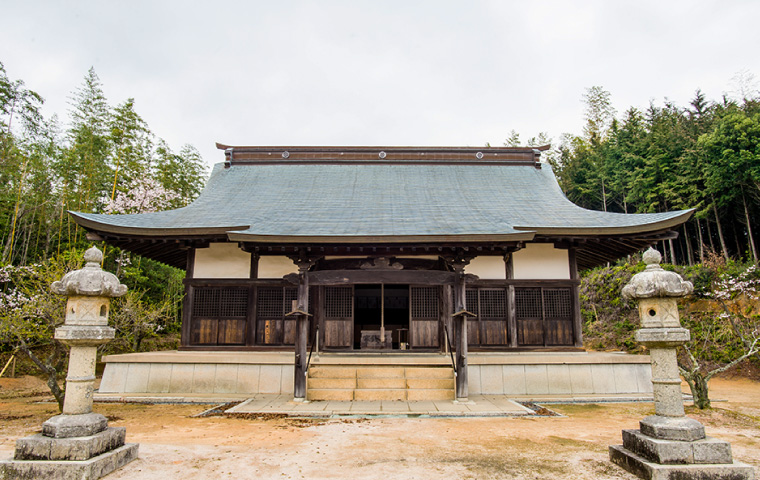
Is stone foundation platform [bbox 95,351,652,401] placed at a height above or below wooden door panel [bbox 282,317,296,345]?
below

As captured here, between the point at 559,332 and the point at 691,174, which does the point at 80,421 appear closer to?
the point at 559,332

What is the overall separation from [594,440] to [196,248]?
30.3ft

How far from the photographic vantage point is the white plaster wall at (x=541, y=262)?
10469 millimetres

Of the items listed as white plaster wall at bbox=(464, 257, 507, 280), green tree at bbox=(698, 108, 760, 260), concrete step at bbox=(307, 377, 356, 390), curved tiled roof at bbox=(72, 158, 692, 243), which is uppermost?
green tree at bbox=(698, 108, 760, 260)

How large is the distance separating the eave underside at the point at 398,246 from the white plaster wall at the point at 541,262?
0.70 feet

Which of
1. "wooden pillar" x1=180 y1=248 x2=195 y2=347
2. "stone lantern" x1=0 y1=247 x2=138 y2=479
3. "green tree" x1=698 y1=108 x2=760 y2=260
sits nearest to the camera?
"stone lantern" x1=0 y1=247 x2=138 y2=479

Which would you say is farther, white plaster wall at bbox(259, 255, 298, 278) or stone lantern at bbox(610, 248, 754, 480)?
white plaster wall at bbox(259, 255, 298, 278)

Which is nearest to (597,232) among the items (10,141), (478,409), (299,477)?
(478,409)

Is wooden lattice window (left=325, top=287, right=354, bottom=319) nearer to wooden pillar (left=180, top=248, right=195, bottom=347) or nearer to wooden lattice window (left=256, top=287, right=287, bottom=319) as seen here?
wooden lattice window (left=256, top=287, right=287, bottom=319)

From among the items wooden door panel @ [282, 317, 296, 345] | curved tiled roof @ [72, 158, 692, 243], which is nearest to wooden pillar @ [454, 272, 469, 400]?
curved tiled roof @ [72, 158, 692, 243]

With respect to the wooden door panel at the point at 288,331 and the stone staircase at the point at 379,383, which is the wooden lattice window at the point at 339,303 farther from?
the stone staircase at the point at 379,383

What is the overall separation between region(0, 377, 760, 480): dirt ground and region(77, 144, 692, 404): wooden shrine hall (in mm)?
1758

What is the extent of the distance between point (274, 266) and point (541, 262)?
664 centimetres

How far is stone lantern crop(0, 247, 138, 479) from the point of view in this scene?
4082 millimetres
